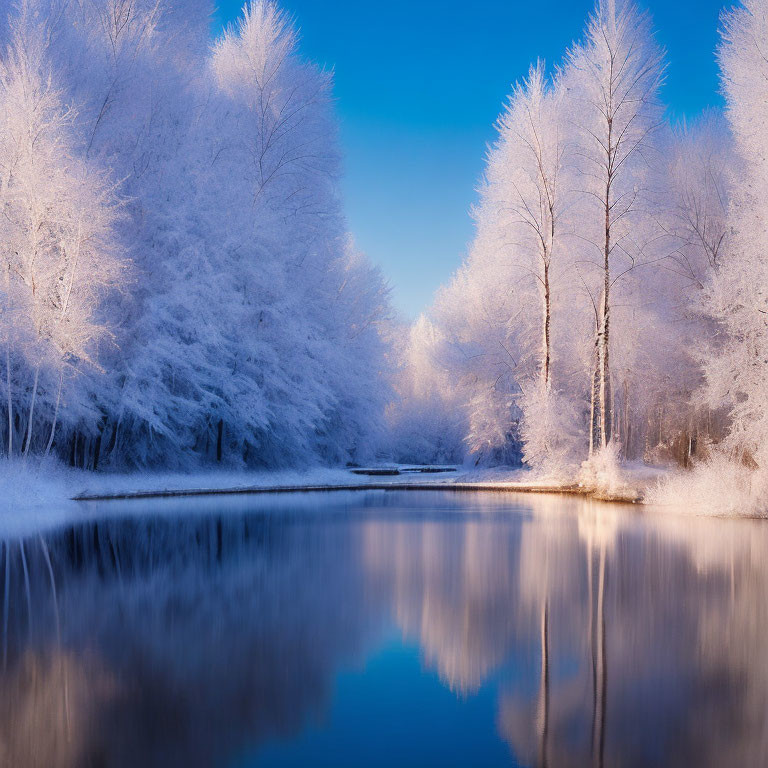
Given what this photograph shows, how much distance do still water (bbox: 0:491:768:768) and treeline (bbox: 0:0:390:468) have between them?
11.1 meters

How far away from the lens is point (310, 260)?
29.8 m

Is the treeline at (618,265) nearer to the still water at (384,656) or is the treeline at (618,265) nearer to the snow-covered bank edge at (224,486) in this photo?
the snow-covered bank edge at (224,486)

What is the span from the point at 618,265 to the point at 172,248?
1329 centimetres

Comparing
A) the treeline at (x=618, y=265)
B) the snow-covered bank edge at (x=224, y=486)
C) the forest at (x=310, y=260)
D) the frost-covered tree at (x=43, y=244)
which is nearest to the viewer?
the snow-covered bank edge at (x=224, y=486)

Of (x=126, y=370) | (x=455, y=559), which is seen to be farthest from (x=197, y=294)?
(x=455, y=559)

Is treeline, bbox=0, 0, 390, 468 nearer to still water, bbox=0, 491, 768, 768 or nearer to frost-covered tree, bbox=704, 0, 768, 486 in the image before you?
still water, bbox=0, 491, 768, 768

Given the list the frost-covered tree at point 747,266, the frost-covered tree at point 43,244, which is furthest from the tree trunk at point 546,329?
the frost-covered tree at point 43,244

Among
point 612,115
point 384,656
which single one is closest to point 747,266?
point 612,115

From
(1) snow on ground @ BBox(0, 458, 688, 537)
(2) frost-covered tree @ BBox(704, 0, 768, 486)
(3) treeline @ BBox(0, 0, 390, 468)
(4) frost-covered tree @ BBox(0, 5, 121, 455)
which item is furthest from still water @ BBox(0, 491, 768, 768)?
(3) treeline @ BBox(0, 0, 390, 468)

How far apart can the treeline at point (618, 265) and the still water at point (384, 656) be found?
9.15 metres

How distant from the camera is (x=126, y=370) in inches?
856

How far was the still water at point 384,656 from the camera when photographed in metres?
3.50

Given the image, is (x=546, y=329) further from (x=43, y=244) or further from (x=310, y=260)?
(x=43, y=244)

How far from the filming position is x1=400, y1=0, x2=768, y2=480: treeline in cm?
1722
